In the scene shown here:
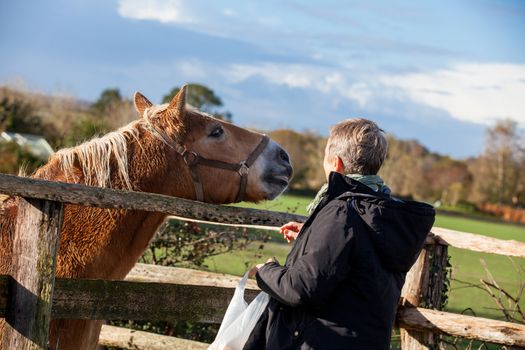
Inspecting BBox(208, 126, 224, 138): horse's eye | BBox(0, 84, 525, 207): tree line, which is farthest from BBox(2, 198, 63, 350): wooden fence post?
BBox(0, 84, 525, 207): tree line

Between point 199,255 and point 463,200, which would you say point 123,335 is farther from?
point 463,200

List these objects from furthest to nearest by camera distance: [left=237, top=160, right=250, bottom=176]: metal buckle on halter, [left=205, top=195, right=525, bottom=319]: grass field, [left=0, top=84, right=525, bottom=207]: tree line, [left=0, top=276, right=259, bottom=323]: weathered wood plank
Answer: [left=0, top=84, right=525, bottom=207]: tree line → [left=205, top=195, right=525, bottom=319]: grass field → [left=237, top=160, right=250, bottom=176]: metal buckle on halter → [left=0, top=276, right=259, bottom=323]: weathered wood plank

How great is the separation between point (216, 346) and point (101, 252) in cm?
105

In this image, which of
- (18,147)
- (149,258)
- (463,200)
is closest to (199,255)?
(149,258)

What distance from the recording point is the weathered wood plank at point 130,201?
2.86m

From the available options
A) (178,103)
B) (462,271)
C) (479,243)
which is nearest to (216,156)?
(178,103)

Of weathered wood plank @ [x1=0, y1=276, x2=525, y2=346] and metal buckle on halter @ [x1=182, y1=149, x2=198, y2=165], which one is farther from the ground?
metal buckle on halter @ [x1=182, y1=149, x2=198, y2=165]

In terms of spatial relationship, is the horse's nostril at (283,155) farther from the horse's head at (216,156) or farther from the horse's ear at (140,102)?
the horse's ear at (140,102)

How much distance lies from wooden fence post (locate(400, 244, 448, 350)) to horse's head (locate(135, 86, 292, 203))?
47.7 inches

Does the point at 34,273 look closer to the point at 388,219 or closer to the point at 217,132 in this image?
the point at 217,132

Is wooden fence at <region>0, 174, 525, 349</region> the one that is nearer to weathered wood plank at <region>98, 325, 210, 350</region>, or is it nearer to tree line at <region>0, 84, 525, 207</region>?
weathered wood plank at <region>98, 325, 210, 350</region>

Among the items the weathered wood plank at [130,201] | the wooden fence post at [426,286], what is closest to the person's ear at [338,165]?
the weathered wood plank at [130,201]

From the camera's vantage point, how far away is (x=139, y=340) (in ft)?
19.8

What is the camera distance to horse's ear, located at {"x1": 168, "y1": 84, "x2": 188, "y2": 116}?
3.75 m
